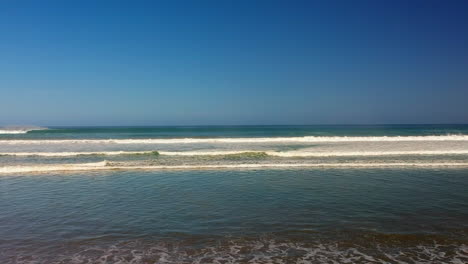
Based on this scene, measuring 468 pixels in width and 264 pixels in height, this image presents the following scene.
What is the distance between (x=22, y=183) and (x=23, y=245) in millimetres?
8334

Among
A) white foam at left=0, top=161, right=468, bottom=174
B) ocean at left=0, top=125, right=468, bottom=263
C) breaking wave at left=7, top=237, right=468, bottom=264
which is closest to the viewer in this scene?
breaking wave at left=7, top=237, right=468, bottom=264

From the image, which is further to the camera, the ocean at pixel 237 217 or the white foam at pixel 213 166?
the white foam at pixel 213 166

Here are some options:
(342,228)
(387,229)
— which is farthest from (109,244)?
(387,229)

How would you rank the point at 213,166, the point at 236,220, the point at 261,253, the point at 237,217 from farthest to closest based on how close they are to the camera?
the point at 213,166 → the point at 237,217 → the point at 236,220 → the point at 261,253

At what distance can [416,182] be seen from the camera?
41.5ft

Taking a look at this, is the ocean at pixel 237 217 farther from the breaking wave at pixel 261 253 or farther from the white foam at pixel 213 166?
the white foam at pixel 213 166

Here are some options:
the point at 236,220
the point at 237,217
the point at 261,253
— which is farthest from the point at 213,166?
the point at 261,253

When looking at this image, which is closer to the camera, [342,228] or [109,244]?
[109,244]

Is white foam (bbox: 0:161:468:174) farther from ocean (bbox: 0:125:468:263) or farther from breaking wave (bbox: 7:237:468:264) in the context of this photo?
breaking wave (bbox: 7:237:468:264)

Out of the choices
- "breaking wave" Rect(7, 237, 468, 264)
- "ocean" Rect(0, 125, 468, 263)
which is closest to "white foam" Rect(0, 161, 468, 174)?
"ocean" Rect(0, 125, 468, 263)

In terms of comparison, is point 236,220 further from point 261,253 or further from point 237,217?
point 261,253

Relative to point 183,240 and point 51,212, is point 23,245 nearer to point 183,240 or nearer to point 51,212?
point 51,212

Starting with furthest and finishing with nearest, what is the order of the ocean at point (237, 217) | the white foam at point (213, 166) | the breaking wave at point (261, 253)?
the white foam at point (213, 166) < the ocean at point (237, 217) < the breaking wave at point (261, 253)

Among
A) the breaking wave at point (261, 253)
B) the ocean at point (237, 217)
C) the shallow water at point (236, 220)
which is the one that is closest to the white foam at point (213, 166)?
the ocean at point (237, 217)
